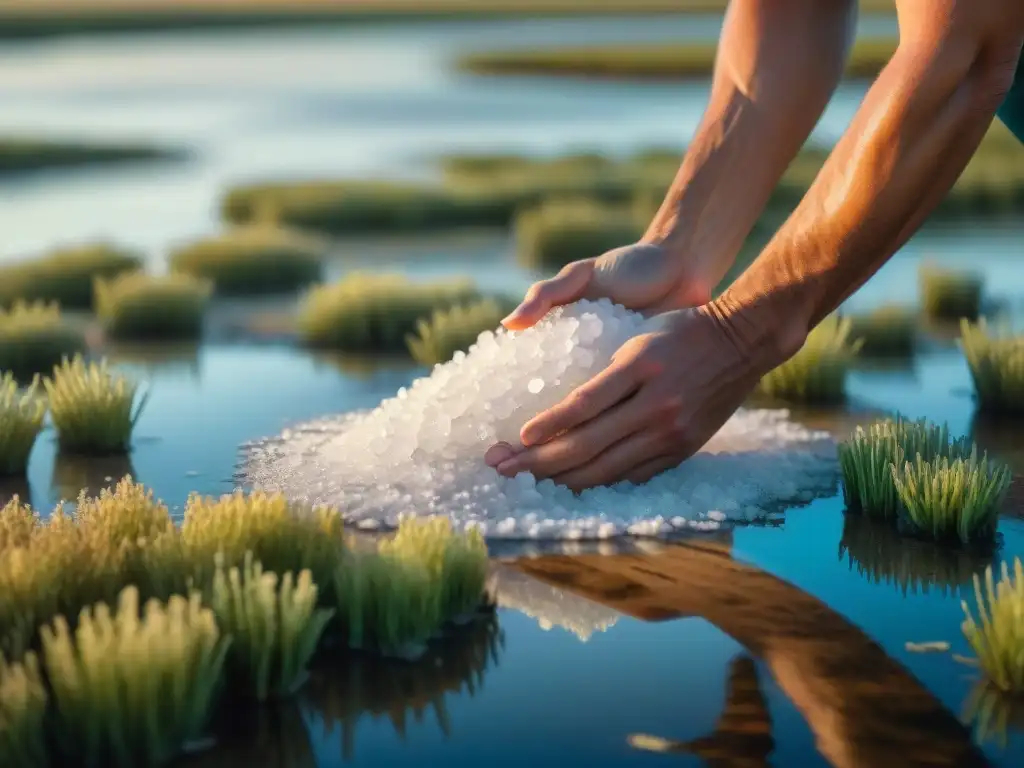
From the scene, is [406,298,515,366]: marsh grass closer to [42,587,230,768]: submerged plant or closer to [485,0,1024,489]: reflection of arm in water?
[485,0,1024,489]: reflection of arm in water

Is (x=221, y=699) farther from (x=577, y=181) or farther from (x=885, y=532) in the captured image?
(x=577, y=181)

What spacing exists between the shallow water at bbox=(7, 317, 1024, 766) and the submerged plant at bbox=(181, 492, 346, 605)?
0.30m

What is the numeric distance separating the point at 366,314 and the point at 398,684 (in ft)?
12.3

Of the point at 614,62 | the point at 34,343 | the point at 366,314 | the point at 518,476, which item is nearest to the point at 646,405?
the point at 518,476

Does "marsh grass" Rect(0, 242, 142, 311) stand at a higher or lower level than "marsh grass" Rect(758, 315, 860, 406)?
higher

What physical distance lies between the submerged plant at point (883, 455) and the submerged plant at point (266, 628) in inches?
63.2

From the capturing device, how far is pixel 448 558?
2924 millimetres

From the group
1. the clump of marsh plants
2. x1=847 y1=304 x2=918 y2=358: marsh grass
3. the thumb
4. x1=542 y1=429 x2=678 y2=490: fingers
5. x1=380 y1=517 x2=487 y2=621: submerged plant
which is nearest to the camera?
x1=380 y1=517 x2=487 y2=621: submerged plant

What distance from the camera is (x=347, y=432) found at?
4277 mm

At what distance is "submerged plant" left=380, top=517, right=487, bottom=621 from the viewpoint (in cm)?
290

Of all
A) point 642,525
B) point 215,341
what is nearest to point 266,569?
point 642,525

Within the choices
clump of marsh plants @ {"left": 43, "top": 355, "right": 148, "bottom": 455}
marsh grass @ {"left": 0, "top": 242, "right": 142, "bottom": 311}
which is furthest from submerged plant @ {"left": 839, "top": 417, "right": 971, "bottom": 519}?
marsh grass @ {"left": 0, "top": 242, "right": 142, "bottom": 311}

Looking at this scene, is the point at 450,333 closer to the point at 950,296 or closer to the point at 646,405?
the point at 646,405

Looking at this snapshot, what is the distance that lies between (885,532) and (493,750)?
4.95 feet
